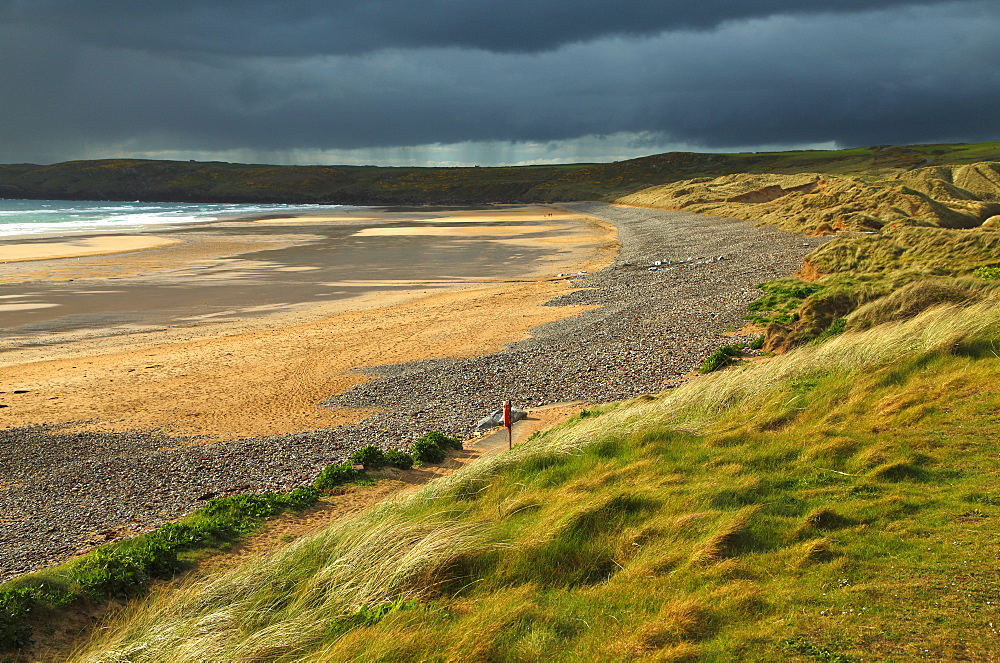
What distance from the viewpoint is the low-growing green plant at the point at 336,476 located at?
8398 millimetres

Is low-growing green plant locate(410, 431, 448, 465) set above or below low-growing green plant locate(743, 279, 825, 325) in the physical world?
below

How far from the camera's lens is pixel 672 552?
5227 mm

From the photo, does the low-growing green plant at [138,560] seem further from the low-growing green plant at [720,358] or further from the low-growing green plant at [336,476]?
the low-growing green plant at [720,358]

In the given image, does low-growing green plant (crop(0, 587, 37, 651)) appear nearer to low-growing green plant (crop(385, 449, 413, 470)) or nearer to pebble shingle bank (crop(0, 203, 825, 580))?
pebble shingle bank (crop(0, 203, 825, 580))

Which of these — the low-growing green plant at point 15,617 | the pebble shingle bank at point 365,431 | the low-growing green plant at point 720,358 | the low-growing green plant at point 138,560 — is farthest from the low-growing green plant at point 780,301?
the low-growing green plant at point 15,617

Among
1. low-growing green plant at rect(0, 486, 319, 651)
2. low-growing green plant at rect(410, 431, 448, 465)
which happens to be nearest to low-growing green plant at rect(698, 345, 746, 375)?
low-growing green plant at rect(410, 431, 448, 465)

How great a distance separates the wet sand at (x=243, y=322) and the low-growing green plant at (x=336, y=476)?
298 cm

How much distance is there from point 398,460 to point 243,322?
47.5 feet

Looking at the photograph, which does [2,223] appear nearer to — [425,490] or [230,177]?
[425,490]

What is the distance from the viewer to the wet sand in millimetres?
13047

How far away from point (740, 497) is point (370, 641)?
335 centimetres

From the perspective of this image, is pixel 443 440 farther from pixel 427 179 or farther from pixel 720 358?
pixel 427 179

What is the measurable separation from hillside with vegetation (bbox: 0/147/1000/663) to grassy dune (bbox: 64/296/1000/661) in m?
0.02

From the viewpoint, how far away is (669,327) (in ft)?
53.4
